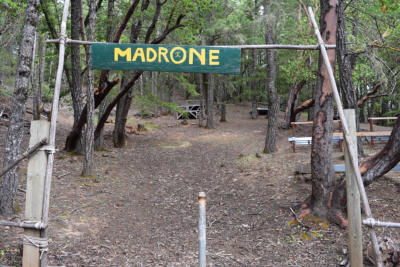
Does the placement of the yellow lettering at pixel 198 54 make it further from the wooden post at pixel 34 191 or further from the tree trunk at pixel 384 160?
the tree trunk at pixel 384 160

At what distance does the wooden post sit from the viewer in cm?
333

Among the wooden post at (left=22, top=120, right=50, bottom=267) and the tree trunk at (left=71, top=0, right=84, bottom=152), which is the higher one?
the tree trunk at (left=71, top=0, right=84, bottom=152)

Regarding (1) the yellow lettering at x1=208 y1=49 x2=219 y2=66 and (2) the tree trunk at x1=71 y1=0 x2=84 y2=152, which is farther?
(2) the tree trunk at x1=71 y1=0 x2=84 y2=152

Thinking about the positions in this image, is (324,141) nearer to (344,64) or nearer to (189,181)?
(344,64)

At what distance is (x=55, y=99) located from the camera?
3.54 metres

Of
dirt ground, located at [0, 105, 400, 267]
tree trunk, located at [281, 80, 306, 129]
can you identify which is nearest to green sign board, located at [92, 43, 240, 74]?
dirt ground, located at [0, 105, 400, 267]

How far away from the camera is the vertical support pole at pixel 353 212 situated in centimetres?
343

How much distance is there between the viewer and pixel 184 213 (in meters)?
7.06

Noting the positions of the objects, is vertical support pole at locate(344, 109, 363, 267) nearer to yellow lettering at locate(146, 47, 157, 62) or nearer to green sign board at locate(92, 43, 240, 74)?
green sign board at locate(92, 43, 240, 74)

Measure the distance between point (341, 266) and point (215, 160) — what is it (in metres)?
8.37

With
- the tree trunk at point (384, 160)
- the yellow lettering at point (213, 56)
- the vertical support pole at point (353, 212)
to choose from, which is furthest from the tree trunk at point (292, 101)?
the vertical support pole at point (353, 212)

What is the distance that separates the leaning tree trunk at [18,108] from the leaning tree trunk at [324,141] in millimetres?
5027

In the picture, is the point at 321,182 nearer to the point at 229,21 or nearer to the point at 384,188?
the point at 384,188

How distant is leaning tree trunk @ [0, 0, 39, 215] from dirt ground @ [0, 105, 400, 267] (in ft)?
1.73
